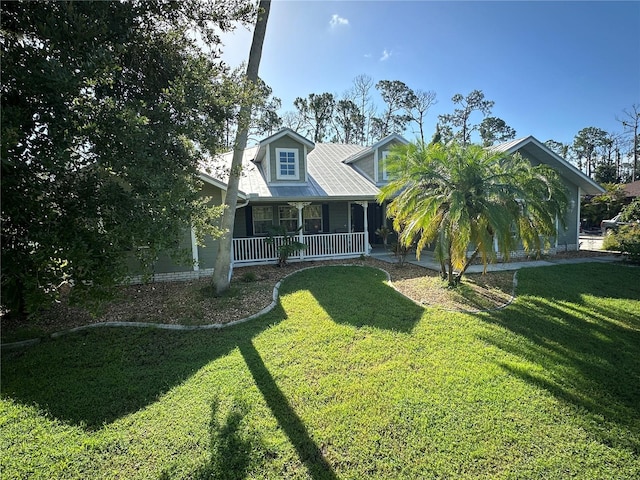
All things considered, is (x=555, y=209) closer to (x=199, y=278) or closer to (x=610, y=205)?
(x=199, y=278)

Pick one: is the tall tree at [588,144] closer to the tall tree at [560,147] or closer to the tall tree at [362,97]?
the tall tree at [560,147]

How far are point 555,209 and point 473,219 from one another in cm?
275

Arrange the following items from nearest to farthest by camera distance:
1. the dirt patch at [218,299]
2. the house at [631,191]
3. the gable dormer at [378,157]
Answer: the dirt patch at [218,299]
the gable dormer at [378,157]
the house at [631,191]

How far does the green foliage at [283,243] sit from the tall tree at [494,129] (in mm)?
42521

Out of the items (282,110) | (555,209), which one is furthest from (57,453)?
(282,110)

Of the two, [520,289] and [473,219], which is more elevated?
[473,219]

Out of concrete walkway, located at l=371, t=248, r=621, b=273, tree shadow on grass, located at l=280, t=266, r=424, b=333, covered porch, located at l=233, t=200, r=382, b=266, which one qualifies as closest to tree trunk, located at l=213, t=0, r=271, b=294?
tree shadow on grass, located at l=280, t=266, r=424, b=333

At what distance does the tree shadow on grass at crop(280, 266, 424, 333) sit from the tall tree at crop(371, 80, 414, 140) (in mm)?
29646

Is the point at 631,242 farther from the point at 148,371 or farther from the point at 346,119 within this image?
the point at 346,119

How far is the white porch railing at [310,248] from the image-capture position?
1188cm

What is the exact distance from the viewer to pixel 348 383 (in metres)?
4.16

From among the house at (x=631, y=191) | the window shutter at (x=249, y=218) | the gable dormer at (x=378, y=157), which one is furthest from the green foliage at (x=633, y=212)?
the window shutter at (x=249, y=218)

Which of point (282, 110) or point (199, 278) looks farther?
point (282, 110)

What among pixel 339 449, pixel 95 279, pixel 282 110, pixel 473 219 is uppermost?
pixel 282 110
